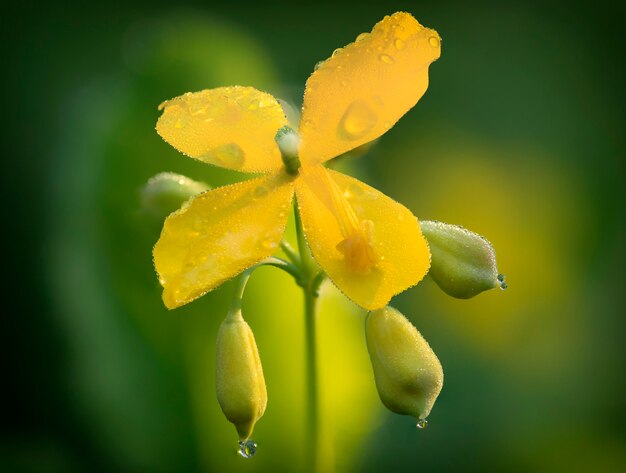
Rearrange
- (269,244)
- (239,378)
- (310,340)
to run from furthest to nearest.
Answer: (310,340) → (239,378) → (269,244)

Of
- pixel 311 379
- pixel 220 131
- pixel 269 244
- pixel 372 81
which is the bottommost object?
pixel 311 379

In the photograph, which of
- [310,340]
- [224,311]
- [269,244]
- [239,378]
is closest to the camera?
[269,244]

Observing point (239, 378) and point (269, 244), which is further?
point (239, 378)

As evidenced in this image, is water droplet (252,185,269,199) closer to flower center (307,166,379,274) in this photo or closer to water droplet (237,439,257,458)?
flower center (307,166,379,274)

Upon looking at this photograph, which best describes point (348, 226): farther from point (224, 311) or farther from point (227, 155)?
point (224, 311)

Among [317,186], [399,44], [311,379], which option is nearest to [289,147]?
[317,186]

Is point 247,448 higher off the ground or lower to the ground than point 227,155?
lower
